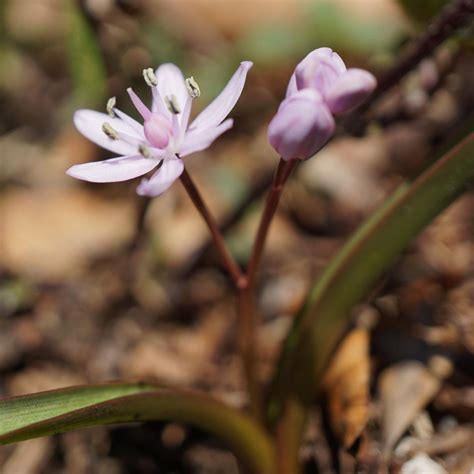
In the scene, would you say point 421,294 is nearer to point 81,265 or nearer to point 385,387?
point 385,387

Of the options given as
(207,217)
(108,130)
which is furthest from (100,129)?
(207,217)

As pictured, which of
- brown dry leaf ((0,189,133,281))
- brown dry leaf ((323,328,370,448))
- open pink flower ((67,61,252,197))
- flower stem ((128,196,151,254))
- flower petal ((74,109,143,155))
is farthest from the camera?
brown dry leaf ((0,189,133,281))

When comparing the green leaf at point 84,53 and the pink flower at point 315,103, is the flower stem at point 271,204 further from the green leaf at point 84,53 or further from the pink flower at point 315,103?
the green leaf at point 84,53

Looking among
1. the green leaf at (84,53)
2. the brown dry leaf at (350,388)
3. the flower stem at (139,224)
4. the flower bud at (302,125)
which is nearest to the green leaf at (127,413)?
the brown dry leaf at (350,388)

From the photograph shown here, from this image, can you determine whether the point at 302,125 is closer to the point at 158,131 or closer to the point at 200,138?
the point at 200,138

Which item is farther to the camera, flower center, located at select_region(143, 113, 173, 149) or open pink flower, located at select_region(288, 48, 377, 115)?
flower center, located at select_region(143, 113, 173, 149)

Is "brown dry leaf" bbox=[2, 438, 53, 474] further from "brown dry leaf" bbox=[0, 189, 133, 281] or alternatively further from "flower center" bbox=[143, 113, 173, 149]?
"flower center" bbox=[143, 113, 173, 149]

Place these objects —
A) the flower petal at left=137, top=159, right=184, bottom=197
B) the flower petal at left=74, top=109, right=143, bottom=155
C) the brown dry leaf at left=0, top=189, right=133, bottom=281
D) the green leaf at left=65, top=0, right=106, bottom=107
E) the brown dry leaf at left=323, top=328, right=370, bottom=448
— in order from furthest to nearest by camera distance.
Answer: the brown dry leaf at left=0, top=189, right=133, bottom=281, the green leaf at left=65, top=0, right=106, bottom=107, the brown dry leaf at left=323, top=328, right=370, bottom=448, the flower petal at left=74, top=109, right=143, bottom=155, the flower petal at left=137, top=159, right=184, bottom=197

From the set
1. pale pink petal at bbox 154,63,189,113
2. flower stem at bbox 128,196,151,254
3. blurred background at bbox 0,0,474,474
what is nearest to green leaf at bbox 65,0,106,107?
blurred background at bbox 0,0,474,474
